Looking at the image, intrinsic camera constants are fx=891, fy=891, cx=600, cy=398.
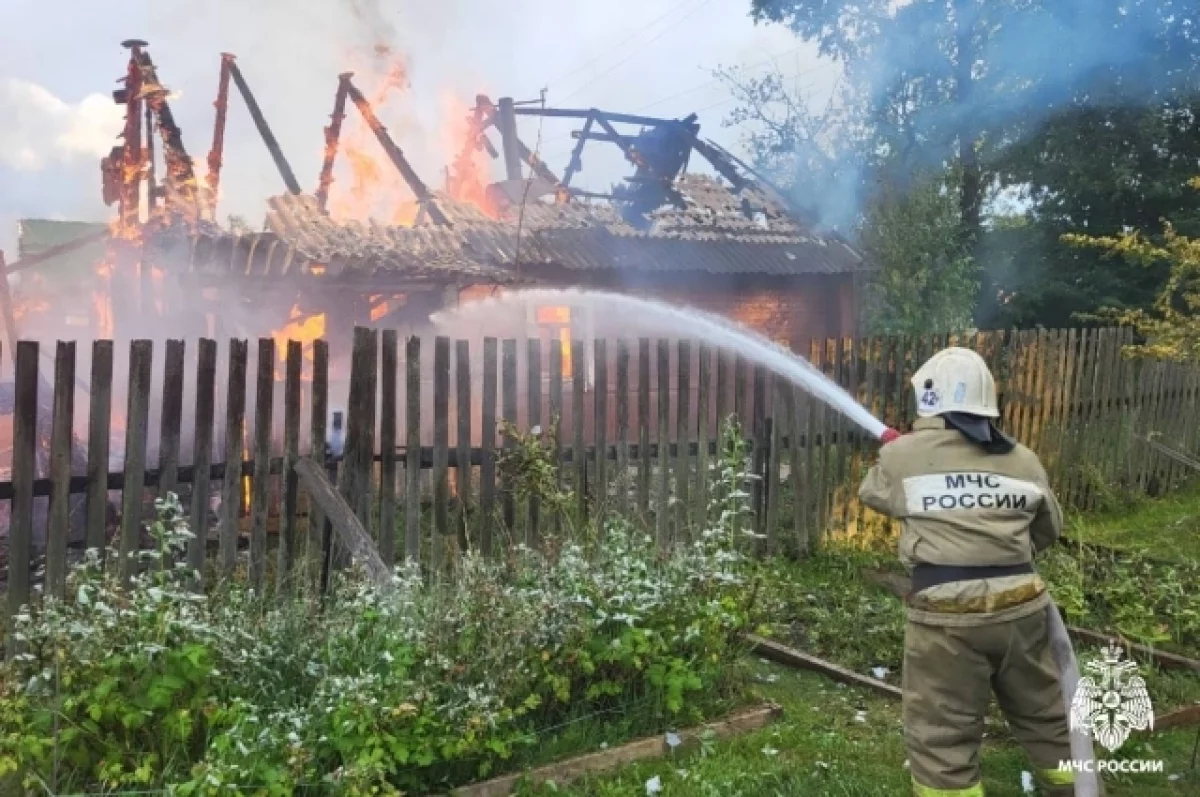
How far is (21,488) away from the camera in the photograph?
443 centimetres

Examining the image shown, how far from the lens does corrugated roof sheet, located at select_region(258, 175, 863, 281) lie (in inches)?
397

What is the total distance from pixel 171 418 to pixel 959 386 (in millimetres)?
3994

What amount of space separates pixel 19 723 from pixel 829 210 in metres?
16.5

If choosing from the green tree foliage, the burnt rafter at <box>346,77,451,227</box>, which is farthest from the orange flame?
the green tree foliage

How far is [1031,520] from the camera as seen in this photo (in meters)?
3.43

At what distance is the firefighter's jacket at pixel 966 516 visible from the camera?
3289mm

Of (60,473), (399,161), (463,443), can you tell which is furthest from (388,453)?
(399,161)

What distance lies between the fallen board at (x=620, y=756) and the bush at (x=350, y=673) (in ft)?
0.31

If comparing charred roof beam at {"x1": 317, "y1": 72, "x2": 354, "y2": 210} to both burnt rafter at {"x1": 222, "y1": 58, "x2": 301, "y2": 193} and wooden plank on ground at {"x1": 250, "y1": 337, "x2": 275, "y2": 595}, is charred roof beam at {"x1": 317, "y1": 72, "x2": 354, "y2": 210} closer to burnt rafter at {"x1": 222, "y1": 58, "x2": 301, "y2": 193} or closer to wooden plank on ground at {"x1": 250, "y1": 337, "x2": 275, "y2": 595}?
burnt rafter at {"x1": 222, "y1": 58, "x2": 301, "y2": 193}

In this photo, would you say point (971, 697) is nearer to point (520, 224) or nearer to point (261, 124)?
Answer: point (520, 224)

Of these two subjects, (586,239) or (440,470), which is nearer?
(440,470)

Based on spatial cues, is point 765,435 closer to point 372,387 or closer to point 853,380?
point 853,380

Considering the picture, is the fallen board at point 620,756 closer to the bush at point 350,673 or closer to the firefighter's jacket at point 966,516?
the bush at point 350,673

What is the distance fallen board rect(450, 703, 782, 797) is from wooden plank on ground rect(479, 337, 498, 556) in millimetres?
2130
